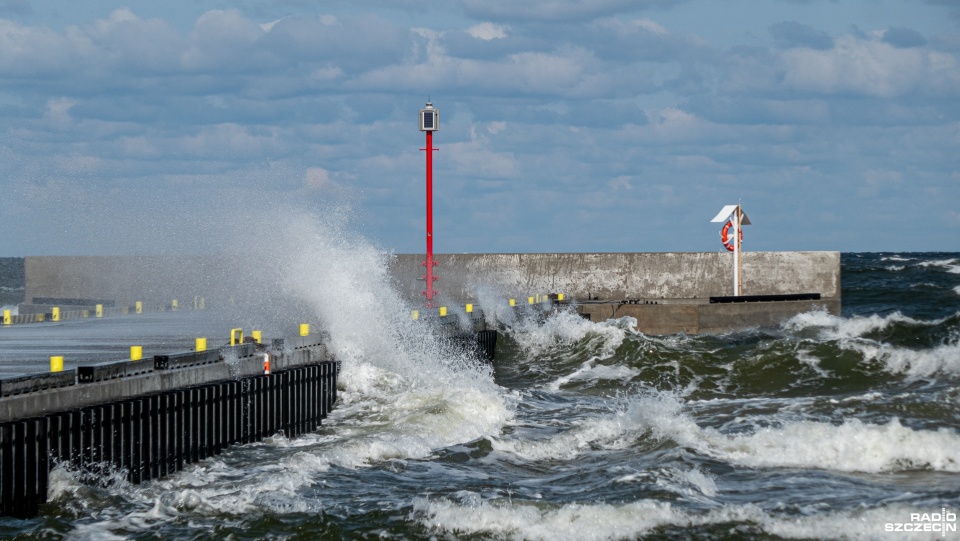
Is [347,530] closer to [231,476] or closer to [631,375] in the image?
[231,476]

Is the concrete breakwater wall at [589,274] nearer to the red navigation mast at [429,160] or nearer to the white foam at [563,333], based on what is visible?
the white foam at [563,333]

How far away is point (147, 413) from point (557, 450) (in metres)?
4.59

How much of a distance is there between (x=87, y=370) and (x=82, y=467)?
2.99 feet

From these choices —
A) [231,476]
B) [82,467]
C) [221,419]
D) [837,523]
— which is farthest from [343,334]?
[837,523]

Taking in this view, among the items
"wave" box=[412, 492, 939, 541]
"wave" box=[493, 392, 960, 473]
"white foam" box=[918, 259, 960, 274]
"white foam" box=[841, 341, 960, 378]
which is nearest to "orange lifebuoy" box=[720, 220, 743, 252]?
"white foam" box=[841, 341, 960, 378]

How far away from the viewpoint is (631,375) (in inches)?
848

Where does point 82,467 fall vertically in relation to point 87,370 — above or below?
below

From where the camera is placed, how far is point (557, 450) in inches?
511

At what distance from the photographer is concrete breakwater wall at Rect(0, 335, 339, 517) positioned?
908cm

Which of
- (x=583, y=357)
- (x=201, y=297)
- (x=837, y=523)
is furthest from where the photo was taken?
(x=201, y=297)

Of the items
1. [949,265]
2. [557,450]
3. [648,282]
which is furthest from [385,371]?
[949,265]

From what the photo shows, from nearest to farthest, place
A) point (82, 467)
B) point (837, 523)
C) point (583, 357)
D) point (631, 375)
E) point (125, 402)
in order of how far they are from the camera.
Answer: point (837, 523), point (82, 467), point (125, 402), point (631, 375), point (583, 357)

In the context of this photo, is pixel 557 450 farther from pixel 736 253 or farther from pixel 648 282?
pixel 648 282

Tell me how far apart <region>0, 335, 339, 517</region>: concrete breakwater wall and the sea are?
20cm
